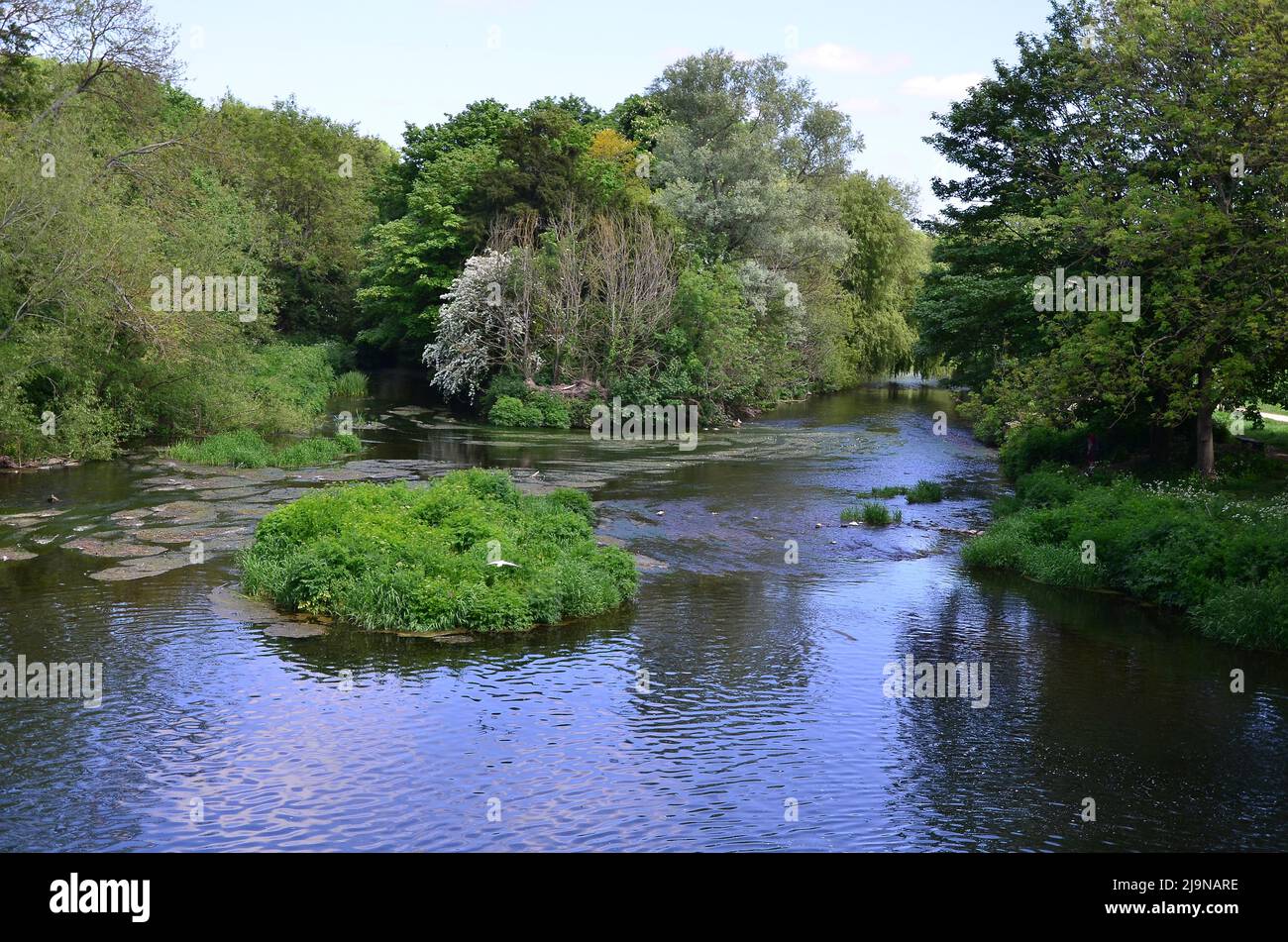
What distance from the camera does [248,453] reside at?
100 feet

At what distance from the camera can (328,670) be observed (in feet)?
49.0

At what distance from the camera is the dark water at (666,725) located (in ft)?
35.3

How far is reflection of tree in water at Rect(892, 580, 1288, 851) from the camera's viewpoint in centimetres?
1104

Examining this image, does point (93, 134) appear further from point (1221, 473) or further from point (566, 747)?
point (1221, 473)

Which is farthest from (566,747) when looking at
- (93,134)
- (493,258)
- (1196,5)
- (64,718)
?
(493,258)

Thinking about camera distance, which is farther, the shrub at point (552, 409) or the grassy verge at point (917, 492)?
the shrub at point (552, 409)

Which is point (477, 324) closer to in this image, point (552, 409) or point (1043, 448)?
point (552, 409)

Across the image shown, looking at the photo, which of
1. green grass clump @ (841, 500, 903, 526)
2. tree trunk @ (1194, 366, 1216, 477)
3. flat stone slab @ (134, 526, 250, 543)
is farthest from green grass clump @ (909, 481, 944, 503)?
flat stone slab @ (134, 526, 250, 543)

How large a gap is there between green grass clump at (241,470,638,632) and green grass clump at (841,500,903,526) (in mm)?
8396

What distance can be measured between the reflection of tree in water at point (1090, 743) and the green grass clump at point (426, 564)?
17.4ft

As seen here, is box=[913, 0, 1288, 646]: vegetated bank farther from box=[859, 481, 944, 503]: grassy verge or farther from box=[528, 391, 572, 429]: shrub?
box=[528, 391, 572, 429]: shrub

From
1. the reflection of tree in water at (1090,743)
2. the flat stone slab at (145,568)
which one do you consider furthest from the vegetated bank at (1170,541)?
the flat stone slab at (145,568)

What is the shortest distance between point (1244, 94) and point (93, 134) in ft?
103

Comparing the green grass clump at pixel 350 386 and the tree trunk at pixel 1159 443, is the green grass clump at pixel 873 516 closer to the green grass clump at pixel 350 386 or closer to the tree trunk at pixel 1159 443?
the tree trunk at pixel 1159 443
